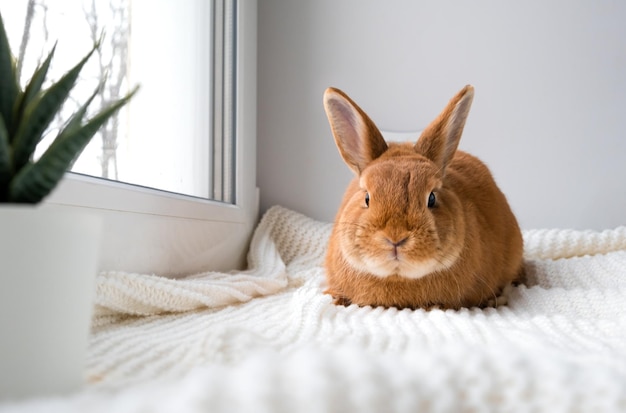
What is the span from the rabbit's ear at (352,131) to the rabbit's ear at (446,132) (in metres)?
0.10

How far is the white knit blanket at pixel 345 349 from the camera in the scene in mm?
329

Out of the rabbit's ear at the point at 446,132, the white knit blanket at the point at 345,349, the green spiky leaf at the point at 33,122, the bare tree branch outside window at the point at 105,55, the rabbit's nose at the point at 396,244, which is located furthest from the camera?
the rabbit's ear at the point at 446,132

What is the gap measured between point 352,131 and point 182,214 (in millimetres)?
448

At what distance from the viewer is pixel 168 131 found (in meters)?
1.22

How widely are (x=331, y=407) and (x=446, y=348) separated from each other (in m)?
0.16

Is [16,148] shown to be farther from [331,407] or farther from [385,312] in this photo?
[385,312]

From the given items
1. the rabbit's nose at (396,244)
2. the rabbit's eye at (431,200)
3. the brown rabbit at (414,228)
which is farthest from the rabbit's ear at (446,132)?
the rabbit's nose at (396,244)

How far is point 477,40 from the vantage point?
1.78m

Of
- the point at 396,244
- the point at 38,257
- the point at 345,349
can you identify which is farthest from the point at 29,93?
the point at 396,244

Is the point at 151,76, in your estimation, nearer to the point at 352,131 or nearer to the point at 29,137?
the point at 352,131

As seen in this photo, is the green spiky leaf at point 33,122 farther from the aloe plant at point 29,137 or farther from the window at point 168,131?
the window at point 168,131

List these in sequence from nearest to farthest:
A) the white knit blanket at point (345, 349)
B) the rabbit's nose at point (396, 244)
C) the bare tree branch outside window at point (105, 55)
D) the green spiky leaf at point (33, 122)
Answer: the white knit blanket at point (345, 349), the green spiky leaf at point (33, 122), the bare tree branch outside window at point (105, 55), the rabbit's nose at point (396, 244)

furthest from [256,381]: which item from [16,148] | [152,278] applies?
[152,278]

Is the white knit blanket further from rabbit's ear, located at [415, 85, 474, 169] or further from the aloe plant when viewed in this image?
rabbit's ear, located at [415, 85, 474, 169]
